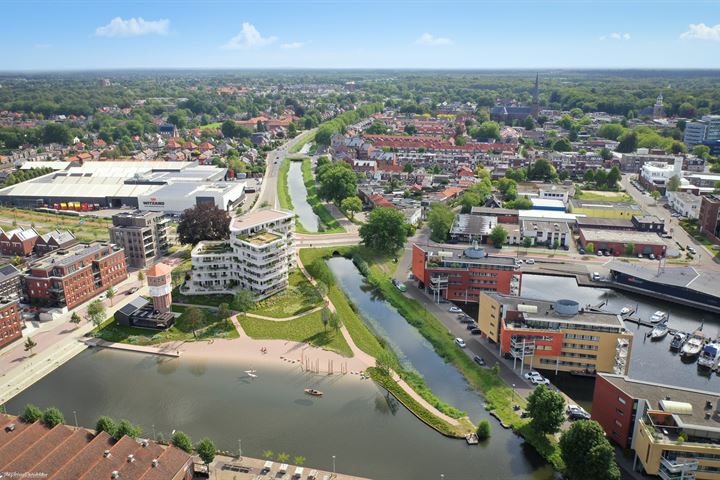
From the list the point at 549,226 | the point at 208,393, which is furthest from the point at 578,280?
the point at 208,393

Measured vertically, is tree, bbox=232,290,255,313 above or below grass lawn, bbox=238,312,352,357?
above

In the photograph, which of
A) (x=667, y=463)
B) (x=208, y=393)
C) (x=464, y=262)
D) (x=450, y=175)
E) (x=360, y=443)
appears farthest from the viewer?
(x=450, y=175)

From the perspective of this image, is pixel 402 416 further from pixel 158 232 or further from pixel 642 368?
pixel 158 232

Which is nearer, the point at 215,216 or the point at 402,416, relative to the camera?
the point at 402,416

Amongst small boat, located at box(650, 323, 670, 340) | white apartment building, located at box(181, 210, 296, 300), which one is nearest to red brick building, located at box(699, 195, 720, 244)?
small boat, located at box(650, 323, 670, 340)

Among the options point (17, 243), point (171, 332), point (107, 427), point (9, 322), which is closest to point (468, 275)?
point (171, 332)

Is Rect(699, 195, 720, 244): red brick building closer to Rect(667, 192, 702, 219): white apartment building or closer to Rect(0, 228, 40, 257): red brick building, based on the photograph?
Rect(667, 192, 702, 219): white apartment building

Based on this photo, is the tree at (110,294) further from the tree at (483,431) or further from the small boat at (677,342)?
the small boat at (677,342)
